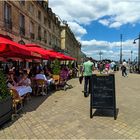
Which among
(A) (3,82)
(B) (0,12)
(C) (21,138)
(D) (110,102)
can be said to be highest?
(B) (0,12)

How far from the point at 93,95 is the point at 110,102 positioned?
50 centimetres

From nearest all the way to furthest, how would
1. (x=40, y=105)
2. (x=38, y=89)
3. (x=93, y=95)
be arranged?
1. (x=93, y=95)
2. (x=40, y=105)
3. (x=38, y=89)

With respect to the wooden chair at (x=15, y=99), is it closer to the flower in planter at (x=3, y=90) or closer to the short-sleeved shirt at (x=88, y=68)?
the flower in planter at (x=3, y=90)

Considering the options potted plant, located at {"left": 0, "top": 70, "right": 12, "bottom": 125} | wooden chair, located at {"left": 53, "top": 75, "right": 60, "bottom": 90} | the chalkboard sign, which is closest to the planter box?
potted plant, located at {"left": 0, "top": 70, "right": 12, "bottom": 125}

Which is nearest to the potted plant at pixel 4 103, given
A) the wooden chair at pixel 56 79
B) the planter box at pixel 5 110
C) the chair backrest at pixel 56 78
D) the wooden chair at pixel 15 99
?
the planter box at pixel 5 110

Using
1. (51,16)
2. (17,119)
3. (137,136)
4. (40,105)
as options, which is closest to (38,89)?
(40,105)

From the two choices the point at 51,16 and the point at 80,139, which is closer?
the point at 80,139

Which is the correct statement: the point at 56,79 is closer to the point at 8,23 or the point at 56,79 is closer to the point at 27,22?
Result: the point at 8,23

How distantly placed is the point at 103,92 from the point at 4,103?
2625mm

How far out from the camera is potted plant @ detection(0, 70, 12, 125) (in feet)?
20.0

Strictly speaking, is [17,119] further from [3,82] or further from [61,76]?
[61,76]

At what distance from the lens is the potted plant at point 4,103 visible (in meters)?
6.09

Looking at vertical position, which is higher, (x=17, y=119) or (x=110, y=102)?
(x=110, y=102)

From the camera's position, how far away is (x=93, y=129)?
5.88 m
